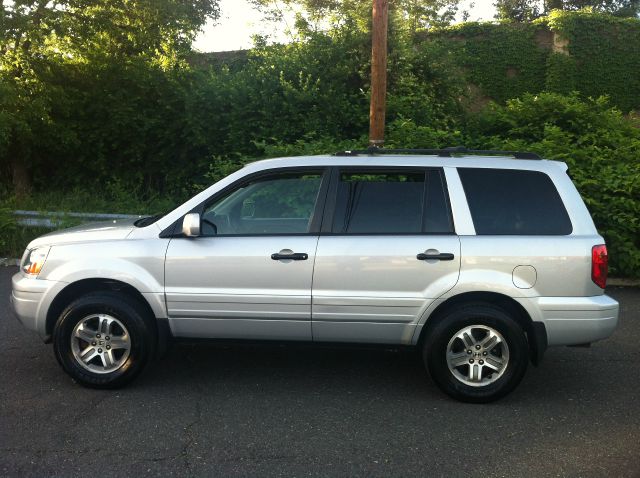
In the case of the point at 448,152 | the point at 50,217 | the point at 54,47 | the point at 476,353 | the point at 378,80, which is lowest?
the point at 476,353

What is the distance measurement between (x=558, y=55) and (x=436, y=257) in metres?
25.9

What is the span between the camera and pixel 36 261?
4957 mm

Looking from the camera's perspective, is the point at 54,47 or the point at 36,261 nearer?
the point at 36,261

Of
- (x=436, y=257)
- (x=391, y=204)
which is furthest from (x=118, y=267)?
(x=436, y=257)

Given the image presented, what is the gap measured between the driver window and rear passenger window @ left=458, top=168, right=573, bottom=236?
116 centimetres

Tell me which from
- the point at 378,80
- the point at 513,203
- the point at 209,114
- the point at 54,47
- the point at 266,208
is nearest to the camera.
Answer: the point at 513,203

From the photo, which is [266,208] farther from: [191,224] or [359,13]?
[359,13]

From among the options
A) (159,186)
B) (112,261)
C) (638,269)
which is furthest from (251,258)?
(159,186)

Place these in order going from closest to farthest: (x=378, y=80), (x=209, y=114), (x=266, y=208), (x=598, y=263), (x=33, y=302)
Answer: (x=598, y=263) → (x=33, y=302) → (x=266, y=208) → (x=378, y=80) → (x=209, y=114)

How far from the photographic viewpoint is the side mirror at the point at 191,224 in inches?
183

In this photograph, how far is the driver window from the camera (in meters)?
4.93

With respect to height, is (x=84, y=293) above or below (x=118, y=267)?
below

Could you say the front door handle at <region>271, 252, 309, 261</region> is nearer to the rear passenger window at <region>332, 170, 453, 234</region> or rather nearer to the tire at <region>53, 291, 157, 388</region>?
the rear passenger window at <region>332, 170, 453, 234</region>

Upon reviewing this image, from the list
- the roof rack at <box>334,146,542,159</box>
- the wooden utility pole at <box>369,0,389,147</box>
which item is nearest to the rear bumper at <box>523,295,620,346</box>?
the roof rack at <box>334,146,542,159</box>
